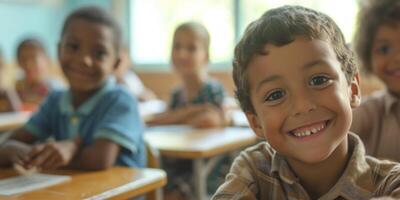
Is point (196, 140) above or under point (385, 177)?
under

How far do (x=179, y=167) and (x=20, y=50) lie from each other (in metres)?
2.35

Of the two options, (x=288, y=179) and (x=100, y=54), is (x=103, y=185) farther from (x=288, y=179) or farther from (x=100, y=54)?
(x=100, y=54)

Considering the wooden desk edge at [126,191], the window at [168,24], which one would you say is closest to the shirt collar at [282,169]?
the wooden desk edge at [126,191]

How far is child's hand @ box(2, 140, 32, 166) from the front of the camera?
163cm

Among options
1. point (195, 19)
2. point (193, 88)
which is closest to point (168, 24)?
point (195, 19)

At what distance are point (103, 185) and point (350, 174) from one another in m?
0.66

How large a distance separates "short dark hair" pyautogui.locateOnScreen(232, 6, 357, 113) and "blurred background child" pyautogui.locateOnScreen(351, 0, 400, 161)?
2.49ft

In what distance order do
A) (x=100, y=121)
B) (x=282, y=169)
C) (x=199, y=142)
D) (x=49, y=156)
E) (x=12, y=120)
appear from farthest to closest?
1. (x=12, y=120)
2. (x=199, y=142)
3. (x=100, y=121)
4. (x=49, y=156)
5. (x=282, y=169)

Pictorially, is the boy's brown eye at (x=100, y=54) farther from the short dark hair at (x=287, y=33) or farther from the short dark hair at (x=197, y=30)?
the short dark hair at (x=197, y=30)

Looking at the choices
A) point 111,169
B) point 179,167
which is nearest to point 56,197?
point 111,169

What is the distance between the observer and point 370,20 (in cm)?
192

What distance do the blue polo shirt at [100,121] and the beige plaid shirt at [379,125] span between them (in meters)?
0.75

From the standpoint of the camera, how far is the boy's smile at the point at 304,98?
1005 millimetres

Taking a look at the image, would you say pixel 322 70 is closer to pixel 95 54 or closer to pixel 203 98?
pixel 95 54
